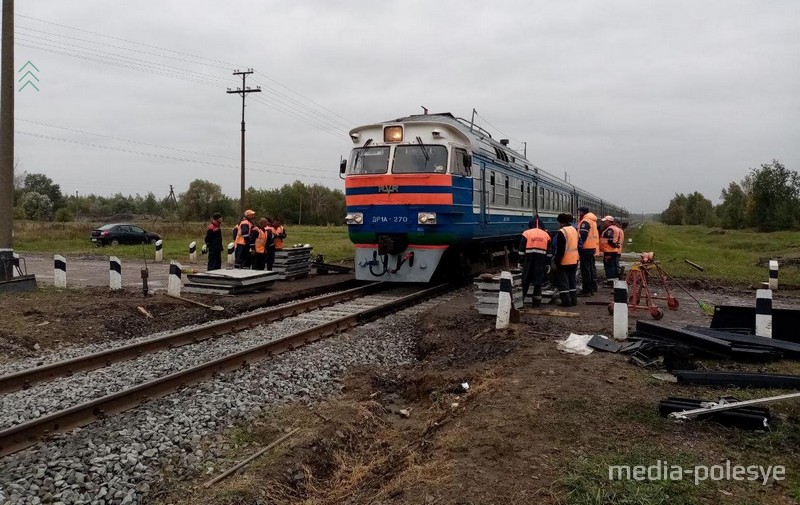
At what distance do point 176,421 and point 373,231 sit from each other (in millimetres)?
7700

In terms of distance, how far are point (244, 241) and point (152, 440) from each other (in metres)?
9.77

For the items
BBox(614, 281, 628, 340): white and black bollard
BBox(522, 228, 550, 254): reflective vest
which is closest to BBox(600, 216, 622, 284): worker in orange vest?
BBox(522, 228, 550, 254): reflective vest

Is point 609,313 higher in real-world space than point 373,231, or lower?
lower

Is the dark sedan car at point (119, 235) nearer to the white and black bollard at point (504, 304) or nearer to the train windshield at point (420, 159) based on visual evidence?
the train windshield at point (420, 159)

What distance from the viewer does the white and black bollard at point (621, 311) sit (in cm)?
721

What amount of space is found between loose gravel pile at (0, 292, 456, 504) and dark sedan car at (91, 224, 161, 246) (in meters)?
25.6

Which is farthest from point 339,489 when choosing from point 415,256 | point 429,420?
point 415,256

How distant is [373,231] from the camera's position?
1233 centimetres

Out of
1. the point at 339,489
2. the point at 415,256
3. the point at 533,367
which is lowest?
the point at 339,489

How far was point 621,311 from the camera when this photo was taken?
23.8 feet

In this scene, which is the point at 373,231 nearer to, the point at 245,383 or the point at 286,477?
the point at 245,383

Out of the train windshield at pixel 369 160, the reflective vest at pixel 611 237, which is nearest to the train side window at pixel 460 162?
the train windshield at pixel 369 160

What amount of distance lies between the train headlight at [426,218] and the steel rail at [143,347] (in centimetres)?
244

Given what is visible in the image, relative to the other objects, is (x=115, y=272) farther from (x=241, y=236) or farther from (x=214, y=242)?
(x=241, y=236)
